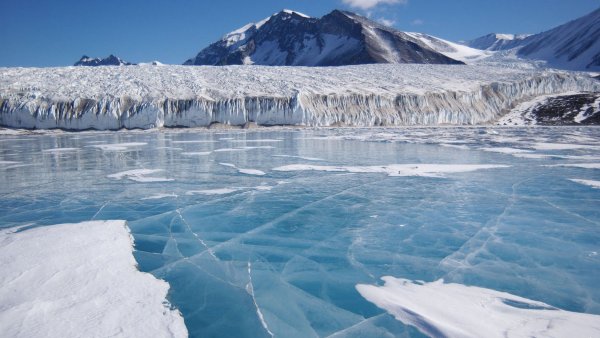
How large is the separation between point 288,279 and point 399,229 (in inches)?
87.4

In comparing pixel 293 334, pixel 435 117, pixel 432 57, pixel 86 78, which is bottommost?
pixel 293 334

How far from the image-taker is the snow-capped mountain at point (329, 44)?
9469cm

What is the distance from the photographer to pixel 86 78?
35938 millimetres

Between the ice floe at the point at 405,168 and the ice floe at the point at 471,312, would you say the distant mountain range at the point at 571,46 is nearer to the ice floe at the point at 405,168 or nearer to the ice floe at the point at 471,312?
the ice floe at the point at 405,168

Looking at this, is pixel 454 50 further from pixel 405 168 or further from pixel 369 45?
pixel 405 168

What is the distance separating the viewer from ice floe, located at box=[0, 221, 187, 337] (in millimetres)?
3047

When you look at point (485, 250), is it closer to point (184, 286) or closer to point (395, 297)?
point (395, 297)

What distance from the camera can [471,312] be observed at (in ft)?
11.1

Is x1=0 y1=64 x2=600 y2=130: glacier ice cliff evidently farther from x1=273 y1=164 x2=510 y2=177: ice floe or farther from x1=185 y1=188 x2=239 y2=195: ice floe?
x1=185 y1=188 x2=239 y2=195: ice floe

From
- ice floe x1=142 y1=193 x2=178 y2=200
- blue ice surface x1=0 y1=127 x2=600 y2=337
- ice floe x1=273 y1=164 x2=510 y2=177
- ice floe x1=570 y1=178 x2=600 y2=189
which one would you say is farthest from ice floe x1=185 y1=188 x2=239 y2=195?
ice floe x1=570 y1=178 x2=600 y2=189

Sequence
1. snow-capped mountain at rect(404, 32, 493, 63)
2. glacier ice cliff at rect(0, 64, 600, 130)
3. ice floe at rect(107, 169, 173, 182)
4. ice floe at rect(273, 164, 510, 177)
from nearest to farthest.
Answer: ice floe at rect(107, 169, 173, 182), ice floe at rect(273, 164, 510, 177), glacier ice cliff at rect(0, 64, 600, 130), snow-capped mountain at rect(404, 32, 493, 63)

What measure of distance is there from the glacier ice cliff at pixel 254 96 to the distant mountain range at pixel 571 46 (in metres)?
40.5

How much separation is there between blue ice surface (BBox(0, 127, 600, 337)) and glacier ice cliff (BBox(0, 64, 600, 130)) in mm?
22463

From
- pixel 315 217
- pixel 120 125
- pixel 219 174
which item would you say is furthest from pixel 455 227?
pixel 120 125
